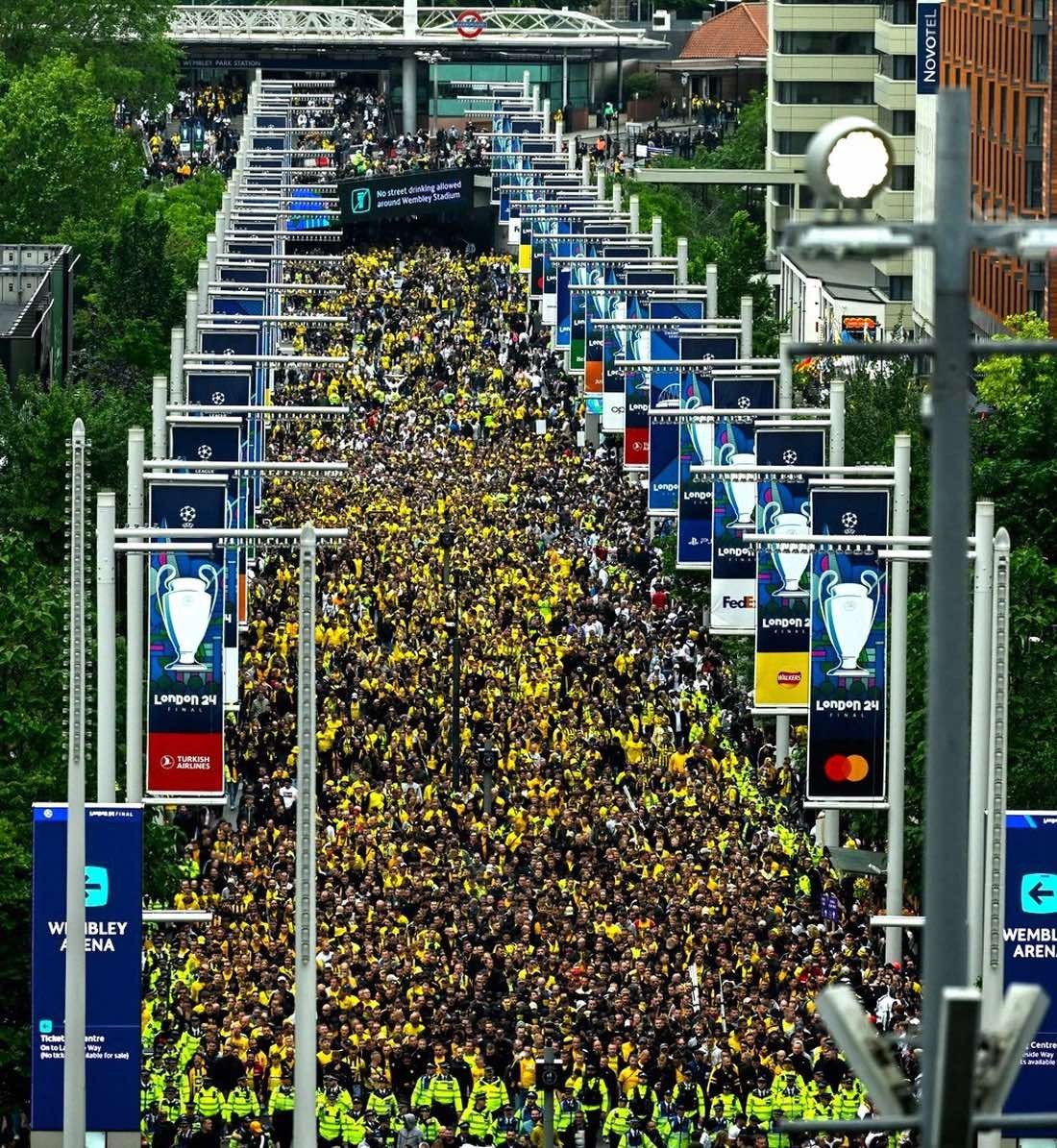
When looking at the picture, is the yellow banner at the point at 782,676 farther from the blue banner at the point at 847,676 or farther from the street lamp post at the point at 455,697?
the street lamp post at the point at 455,697

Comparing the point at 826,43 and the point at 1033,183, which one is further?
the point at 826,43

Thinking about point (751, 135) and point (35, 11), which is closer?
point (35, 11)

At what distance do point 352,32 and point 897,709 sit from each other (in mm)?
150518

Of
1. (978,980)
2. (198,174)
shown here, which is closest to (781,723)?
(978,980)

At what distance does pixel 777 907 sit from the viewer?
43750 millimetres

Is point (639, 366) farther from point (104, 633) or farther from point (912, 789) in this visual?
point (104, 633)

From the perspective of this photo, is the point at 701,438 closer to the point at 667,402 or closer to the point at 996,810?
the point at 667,402

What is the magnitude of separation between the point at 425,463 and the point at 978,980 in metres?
50.7

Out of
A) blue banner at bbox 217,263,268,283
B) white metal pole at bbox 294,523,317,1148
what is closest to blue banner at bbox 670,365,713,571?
white metal pole at bbox 294,523,317,1148

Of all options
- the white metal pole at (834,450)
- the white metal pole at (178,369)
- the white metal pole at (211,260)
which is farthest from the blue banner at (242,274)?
the white metal pole at (834,450)

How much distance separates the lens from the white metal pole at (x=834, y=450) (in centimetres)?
4966

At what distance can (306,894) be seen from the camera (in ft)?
98.6

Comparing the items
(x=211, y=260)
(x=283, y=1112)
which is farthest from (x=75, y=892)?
(x=211, y=260)

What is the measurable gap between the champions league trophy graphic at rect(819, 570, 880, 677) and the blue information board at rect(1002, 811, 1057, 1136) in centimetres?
875
